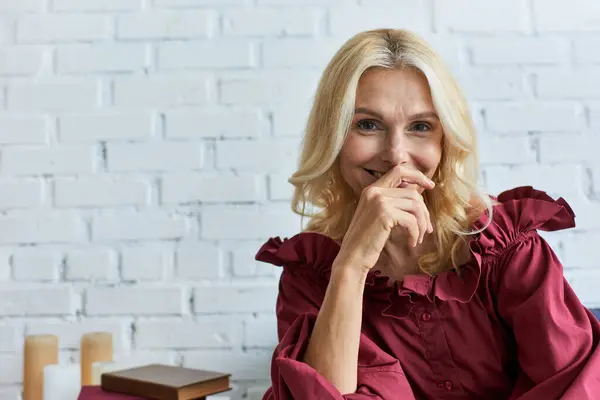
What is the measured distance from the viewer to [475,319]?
1115 mm

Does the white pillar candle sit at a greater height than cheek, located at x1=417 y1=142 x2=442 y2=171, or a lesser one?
lesser

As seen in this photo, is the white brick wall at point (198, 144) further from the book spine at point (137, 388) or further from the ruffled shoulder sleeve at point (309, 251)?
the ruffled shoulder sleeve at point (309, 251)

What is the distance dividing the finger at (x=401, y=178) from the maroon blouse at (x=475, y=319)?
0.48 feet

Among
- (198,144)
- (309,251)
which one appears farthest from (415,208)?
(198,144)

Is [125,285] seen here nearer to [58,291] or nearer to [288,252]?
[58,291]

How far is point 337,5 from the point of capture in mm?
1621

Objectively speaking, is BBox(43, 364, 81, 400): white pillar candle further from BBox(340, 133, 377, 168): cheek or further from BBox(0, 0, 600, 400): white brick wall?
BBox(340, 133, 377, 168): cheek

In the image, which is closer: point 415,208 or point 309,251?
point 415,208

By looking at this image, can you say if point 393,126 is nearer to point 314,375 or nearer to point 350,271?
point 350,271

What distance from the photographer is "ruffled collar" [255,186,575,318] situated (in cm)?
110

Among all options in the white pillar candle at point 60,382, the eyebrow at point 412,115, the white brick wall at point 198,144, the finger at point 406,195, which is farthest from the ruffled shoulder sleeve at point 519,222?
the white pillar candle at point 60,382

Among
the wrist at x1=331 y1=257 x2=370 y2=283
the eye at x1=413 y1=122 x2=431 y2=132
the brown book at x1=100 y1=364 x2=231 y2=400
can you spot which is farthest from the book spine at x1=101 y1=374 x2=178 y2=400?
the eye at x1=413 y1=122 x2=431 y2=132

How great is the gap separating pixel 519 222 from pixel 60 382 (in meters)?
1.04

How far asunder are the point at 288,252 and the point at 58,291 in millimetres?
747
